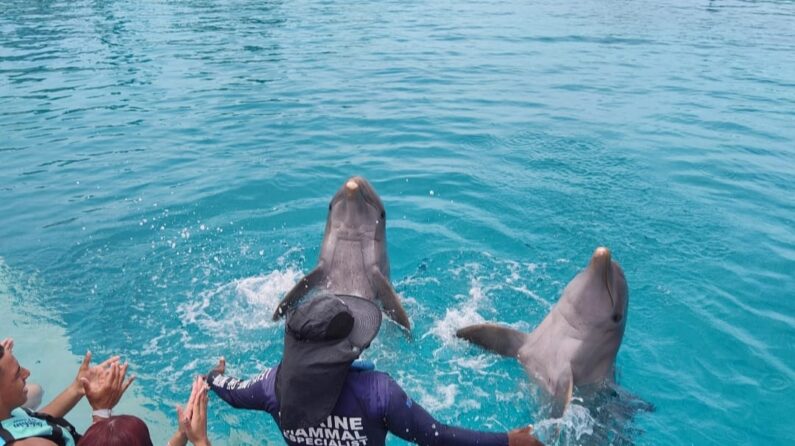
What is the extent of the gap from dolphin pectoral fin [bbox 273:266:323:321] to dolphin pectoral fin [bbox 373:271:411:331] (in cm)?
61

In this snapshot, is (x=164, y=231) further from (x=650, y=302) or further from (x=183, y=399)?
(x=650, y=302)

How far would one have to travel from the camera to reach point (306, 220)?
31.1 feet

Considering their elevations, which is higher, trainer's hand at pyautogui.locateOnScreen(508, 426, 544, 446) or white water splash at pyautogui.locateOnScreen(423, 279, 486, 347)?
trainer's hand at pyautogui.locateOnScreen(508, 426, 544, 446)

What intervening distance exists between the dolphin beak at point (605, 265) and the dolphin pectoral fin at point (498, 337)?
954mm

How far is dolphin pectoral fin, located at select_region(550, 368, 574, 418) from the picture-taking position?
17.7 feet

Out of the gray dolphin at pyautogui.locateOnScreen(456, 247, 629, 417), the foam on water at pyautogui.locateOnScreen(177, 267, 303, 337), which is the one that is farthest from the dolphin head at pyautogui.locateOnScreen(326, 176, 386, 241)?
the gray dolphin at pyautogui.locateOnScreen(456, 247, 629, 417)

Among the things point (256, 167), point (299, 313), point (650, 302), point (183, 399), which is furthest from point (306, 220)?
point (299, 313)

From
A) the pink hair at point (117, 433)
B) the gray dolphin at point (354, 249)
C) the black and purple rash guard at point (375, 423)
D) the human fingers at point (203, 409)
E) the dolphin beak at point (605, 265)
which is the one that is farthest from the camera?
the gray dolphin at point (354, 249)

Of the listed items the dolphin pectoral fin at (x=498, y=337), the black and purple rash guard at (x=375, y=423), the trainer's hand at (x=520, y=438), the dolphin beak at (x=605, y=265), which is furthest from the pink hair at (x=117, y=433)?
the dolphin beak at (x=605, y=265)

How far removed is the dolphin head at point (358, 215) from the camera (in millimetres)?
7094

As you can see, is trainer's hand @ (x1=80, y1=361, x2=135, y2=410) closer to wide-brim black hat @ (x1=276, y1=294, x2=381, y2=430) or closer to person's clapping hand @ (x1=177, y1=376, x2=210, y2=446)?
person's clapping hand @ (x1=177, y1=376, x2=210, y2=446)

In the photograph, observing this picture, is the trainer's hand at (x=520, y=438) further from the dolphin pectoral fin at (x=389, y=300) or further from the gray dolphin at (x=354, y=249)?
the gray dolphin at (x=354, y=249)

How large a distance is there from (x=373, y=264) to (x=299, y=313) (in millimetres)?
3764

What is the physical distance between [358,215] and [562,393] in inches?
111
